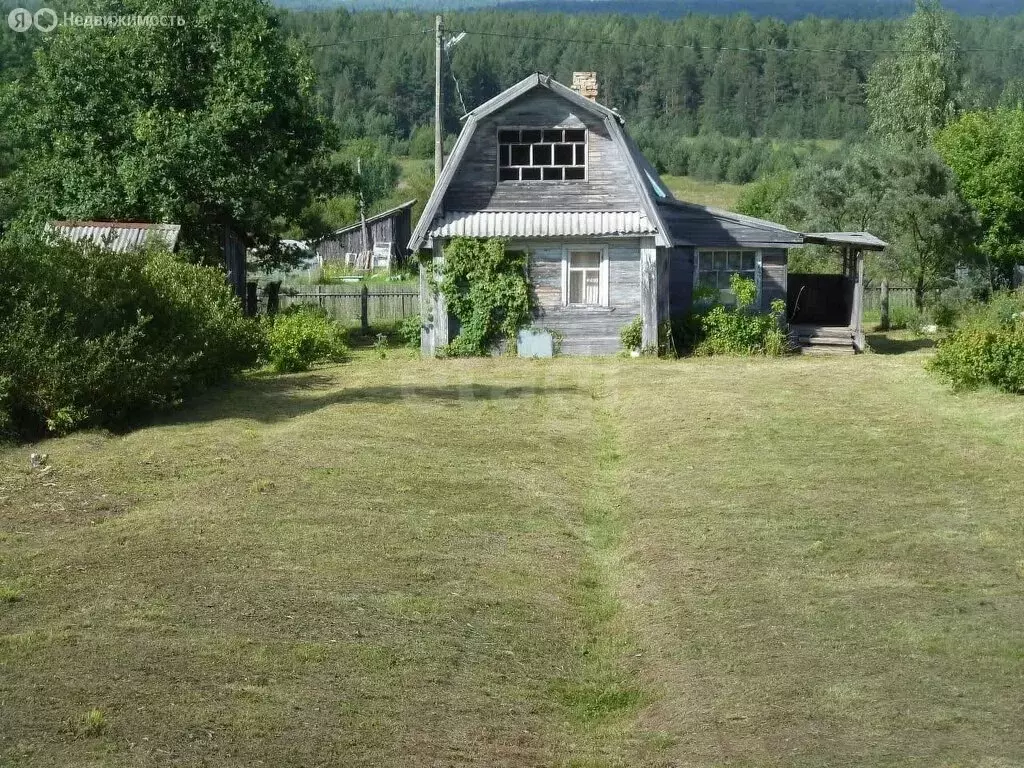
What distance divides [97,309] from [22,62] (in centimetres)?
5194

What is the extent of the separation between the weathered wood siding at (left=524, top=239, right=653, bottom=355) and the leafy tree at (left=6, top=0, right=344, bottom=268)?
7.52m

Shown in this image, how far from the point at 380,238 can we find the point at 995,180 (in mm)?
40847

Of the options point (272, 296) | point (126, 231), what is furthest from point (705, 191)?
point (126, 231)

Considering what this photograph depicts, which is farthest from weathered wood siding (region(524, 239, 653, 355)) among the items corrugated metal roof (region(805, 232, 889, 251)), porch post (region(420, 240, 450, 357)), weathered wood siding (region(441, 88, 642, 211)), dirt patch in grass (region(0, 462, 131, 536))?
dirt patch in grass (region(0, 462, 131, 536))

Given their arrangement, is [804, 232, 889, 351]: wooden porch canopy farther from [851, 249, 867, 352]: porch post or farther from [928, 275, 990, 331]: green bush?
[928, 275, 990, 331]: green bush

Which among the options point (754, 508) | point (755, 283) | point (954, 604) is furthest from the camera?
point (755, 283)

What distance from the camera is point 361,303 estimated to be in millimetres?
41125

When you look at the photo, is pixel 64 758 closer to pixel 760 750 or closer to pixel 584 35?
pixel 760 750

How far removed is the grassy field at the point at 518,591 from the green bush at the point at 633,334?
911cm

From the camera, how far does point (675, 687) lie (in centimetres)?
902

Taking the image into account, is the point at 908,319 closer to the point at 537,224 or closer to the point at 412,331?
the point at 537,224

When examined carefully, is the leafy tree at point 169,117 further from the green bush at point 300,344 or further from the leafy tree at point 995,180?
the leafy tree at point 995,180

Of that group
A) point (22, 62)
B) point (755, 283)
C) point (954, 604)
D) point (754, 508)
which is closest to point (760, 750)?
point (954, 604)

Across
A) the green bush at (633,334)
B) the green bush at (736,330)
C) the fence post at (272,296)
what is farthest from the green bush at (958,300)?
the fence post at (272,296)
